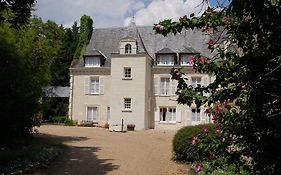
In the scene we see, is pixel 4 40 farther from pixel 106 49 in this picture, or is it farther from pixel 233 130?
pixel 106 49

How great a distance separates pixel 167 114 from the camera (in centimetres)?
3444

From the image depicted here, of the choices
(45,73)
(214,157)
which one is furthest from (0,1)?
(45,73)

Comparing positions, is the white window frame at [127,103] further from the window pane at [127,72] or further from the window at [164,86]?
the window at [164,86]

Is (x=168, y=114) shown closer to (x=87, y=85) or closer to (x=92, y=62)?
(x=87, y=85)

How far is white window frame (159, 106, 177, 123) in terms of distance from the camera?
3419 cm

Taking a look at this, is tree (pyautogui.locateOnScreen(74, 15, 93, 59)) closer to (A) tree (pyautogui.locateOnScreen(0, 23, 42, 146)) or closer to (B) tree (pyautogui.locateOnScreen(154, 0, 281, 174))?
(A) tree (pyautogui.locateOnScreen(0, 23, 42, 146))

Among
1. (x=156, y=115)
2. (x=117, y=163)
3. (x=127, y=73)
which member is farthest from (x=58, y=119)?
(x=117, y=163)

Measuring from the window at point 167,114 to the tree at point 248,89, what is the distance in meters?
29.3

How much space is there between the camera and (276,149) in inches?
163

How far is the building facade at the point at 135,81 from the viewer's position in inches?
1314

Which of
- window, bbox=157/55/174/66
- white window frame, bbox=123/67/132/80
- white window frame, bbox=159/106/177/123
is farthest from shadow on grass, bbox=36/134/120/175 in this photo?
window, bbox=157/55/174/66

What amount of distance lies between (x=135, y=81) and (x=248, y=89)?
29.2 meters

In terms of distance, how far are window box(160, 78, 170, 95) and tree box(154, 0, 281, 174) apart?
29572mm

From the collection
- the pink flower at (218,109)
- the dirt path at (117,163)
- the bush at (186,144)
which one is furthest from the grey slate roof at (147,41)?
the pink flower at (218,109)
